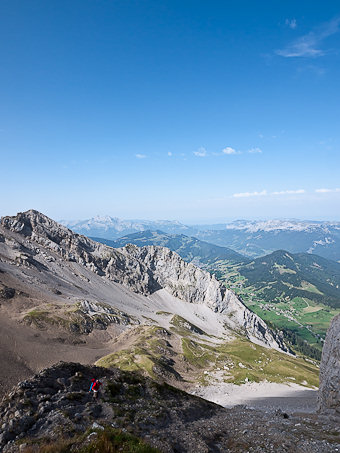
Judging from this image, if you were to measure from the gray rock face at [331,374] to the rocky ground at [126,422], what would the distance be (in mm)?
3753

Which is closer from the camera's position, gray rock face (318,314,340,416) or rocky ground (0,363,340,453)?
rocky ground (0,363,340,453)

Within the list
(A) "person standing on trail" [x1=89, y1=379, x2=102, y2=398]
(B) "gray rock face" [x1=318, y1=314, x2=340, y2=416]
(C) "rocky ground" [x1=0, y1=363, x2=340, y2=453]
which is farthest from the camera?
(B) "gray rock face" [x1=318, y1=314, x2=340, y2=416]

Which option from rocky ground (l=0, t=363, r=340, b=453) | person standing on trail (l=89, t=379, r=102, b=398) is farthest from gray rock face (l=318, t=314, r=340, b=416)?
person standing on trail (l=89, t=379, r=102, b=398)

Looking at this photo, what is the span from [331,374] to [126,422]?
99.3 feet

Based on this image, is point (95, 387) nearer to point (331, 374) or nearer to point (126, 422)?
point (126, 422)

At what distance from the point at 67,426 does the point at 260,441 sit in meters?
17.6

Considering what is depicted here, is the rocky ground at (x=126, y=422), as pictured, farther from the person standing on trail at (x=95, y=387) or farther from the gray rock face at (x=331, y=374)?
the gray rock face at (x=331, y=374)

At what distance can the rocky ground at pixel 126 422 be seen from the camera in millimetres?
20344

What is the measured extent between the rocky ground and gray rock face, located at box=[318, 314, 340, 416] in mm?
3753

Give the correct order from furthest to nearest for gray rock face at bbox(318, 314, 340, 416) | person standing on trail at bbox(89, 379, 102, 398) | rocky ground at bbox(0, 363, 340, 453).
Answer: gray rock face at bbox(318, 314, 340, 416) < person standing on trail at bbox(89, 379, 102, 398) < rocky ground at bbox(0, 363, 340, 453)

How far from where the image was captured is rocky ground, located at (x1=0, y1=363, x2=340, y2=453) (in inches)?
801

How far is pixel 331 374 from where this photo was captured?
3644 centimetres

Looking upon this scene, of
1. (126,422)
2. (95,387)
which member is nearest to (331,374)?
(126,422)

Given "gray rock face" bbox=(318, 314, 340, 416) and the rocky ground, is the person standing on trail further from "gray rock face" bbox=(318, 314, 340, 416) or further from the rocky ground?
"gray rock face" bbox=(318, 314, 340, 416)
